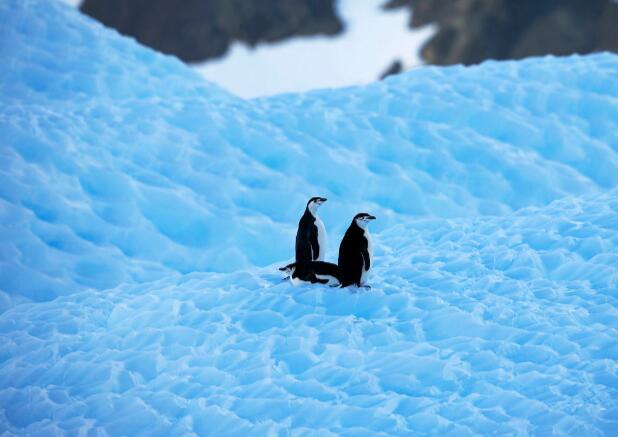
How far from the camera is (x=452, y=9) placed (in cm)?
4097

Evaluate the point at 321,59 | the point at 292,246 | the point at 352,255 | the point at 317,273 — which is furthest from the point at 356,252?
the point at 321,59

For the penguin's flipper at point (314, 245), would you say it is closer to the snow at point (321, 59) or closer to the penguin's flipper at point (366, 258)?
the penguin's flipper at point (366, 258)

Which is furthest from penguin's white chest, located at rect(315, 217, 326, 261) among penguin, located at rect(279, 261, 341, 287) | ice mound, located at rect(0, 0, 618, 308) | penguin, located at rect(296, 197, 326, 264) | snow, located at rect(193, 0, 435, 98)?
snow, located at rect(193, 0, 435, 98)

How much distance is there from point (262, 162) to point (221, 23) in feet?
114

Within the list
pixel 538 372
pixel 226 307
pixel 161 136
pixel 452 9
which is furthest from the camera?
pixel 452 9

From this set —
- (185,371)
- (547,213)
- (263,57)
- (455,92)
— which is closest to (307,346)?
(185,371)

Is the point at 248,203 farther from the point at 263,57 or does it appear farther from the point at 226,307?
the point at 263,57

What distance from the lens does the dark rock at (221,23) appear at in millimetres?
41438

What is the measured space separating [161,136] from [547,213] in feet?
11.7

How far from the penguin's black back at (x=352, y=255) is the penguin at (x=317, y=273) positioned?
0.05 metres

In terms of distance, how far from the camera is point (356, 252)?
18.0 feet

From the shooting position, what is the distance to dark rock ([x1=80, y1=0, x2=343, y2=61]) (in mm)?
41438

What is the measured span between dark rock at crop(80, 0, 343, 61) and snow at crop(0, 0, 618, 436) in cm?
3054

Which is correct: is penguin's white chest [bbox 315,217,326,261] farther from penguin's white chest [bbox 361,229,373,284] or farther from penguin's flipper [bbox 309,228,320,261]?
penguin's white chest [bbox 361,229,373,284]
